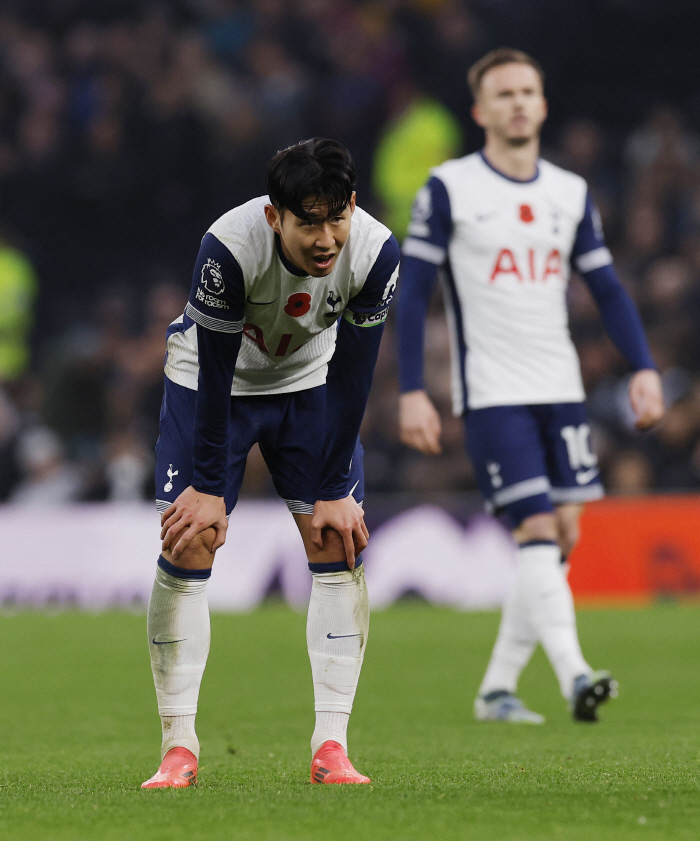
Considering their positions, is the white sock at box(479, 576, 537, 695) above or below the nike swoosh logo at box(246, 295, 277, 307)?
below

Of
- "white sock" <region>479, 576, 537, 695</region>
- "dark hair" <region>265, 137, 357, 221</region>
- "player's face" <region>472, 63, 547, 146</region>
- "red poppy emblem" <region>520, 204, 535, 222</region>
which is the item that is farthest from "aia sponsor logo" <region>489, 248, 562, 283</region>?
"dark hair" <region>265, 137, 357, 221</region>

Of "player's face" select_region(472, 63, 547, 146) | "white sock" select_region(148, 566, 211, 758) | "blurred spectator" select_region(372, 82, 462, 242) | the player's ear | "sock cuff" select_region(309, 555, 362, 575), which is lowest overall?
"white sock" select_region(148, 566, 211, 758)

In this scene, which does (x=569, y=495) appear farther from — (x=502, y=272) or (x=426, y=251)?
(x=426, y=251)

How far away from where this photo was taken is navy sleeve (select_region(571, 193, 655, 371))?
5.03 metres

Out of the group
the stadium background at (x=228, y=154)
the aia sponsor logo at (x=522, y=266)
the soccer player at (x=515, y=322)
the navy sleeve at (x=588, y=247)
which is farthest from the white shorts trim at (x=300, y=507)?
the stadium background at (x=228, y=154)

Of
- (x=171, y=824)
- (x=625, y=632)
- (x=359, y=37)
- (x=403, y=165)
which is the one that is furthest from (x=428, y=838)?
(x=359, y=37)

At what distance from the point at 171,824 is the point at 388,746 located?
5.39 ft

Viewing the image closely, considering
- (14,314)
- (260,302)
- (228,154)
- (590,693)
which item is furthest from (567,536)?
(228,154)

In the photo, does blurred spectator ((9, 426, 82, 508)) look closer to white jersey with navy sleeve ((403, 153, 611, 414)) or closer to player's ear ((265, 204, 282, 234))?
white jersey with navy sleeve ((403, 153, 611, 414))

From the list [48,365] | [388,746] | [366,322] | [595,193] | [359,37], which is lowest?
[388,746]

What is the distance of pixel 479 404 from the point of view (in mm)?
5043

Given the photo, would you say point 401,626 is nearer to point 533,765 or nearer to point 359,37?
point 533,765

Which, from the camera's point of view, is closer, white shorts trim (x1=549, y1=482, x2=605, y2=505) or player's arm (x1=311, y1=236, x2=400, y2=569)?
player's arm (x1=311, y1=236, x2=400, y2=569)

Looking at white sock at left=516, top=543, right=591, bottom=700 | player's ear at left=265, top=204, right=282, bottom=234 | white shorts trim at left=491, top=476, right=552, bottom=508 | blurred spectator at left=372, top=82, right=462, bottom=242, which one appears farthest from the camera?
blurred spectator at left=372, top=82, right=462, bottom=242
